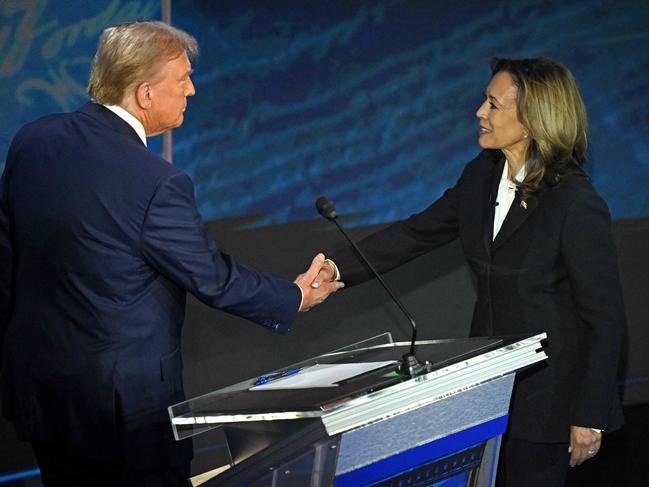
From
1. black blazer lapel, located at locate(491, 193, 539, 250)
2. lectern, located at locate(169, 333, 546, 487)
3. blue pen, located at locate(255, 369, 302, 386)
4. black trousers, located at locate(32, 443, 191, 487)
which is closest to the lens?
lectern, located at locate(169, 333, 546, 487)

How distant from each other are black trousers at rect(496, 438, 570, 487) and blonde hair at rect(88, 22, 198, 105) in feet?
4.18

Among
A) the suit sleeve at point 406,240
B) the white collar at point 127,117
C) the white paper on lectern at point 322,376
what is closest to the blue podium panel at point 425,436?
the white paper on lectern at point 322,376

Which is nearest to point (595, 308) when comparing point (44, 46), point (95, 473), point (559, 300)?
point (559, 300)

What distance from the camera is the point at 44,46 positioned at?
3.14 metres

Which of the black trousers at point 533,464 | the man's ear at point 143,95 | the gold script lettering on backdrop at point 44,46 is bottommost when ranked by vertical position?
the black trousers at point 533,464

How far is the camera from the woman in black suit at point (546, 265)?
224 cm

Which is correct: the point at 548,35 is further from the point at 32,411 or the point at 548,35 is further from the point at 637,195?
the point at 32,411

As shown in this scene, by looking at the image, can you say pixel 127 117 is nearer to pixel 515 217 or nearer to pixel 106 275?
pixel 106 275

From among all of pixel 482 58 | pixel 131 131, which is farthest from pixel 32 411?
pixel 482 58

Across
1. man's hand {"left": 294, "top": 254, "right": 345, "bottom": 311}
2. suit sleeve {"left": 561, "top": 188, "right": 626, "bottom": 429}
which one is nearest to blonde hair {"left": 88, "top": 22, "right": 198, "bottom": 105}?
man's hand {"left": 294, "top": 254, "right": 345, "bottom": 311}

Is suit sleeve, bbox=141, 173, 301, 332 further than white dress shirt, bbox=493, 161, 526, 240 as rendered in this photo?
No

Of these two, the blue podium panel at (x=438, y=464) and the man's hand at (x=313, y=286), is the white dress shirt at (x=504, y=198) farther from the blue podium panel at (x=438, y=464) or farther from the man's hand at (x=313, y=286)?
the blue podium panel at (x=438, y=464)

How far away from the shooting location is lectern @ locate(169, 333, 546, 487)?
1454 millimetres

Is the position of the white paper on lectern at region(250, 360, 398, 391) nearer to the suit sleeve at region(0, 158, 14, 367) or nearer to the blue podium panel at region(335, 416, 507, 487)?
the blue podium panel at region(335, 416, 507, 487)
